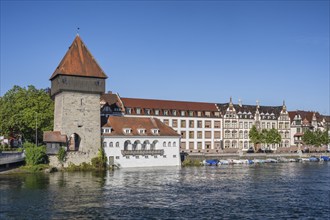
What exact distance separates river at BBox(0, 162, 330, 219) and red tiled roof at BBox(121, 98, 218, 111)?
40429 mm

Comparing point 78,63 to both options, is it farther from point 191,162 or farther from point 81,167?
point 191,162

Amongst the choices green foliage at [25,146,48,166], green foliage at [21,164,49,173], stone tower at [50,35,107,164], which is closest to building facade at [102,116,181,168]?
stone tower at [50,35,107,164]

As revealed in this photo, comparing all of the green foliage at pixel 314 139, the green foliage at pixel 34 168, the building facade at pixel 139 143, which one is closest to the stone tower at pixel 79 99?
the building facade at pixel 139 143

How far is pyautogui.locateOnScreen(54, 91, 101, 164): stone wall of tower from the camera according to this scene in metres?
66.4

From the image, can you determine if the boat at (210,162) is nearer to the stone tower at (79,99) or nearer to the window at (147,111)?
the window at (147,111)

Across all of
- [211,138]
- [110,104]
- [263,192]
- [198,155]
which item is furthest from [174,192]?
[211,138]

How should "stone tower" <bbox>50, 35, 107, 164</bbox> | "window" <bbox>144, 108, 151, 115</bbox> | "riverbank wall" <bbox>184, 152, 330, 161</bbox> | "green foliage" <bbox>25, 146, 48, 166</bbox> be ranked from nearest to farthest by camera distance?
"green foliage" <bbox>25, 146, 48, 166</bbox>, "stone tower" <bbox>50, 35, 107, 164</bbox>, "riverbank wall" <bbox>184, 152, 330, 161</bbox>, "window" <bbox>144, 108, 151, 115</bbox>

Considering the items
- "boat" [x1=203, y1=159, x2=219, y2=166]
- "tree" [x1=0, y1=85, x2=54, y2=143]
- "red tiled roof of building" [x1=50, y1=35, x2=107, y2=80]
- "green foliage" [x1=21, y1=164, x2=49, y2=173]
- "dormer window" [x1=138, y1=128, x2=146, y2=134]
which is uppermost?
"red tiled roof of building" [x1=50, y1=35, x2=107, y2=80]

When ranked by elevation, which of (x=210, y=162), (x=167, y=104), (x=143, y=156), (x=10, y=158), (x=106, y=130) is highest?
(x=167, y=104)

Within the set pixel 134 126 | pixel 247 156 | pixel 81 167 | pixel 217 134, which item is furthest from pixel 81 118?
pixel 217 134

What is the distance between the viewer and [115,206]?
36.2 meters

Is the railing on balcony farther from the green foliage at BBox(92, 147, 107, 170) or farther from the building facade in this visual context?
the green foliage at BBox(92, 147, 107, 170)

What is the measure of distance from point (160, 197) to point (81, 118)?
30136mm

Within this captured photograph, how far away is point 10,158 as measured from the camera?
6128 centimetres
